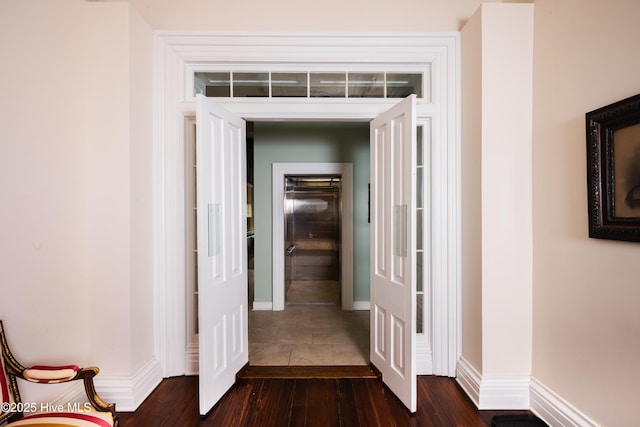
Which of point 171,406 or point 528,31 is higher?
point 528,31

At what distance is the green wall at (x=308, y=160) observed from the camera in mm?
4578

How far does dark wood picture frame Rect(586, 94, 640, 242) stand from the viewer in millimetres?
1505

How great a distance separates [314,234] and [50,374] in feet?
14.5

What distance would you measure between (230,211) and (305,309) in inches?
108

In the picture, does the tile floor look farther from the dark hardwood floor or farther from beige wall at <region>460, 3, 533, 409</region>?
beige wall at <region>460, 3, 533, 409</region>

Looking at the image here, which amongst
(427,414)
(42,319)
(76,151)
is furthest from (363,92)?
(42,319)

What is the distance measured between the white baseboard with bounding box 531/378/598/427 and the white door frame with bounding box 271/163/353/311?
2691 mm

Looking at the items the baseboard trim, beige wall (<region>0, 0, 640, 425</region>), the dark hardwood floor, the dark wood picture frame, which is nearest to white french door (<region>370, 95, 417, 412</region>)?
the dark hardwood floor

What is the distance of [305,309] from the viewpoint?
4.71 metres

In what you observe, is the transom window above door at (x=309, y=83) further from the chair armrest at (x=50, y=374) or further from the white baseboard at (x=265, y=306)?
the white baseboard at (x=265, y=306)

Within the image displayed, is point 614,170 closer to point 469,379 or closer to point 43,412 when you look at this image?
point 469,379

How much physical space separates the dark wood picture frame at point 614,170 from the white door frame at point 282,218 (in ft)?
10.1

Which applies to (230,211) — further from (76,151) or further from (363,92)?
(363,92)

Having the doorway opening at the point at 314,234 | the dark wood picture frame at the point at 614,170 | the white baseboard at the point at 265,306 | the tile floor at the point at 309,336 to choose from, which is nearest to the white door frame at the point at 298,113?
the tile floor at the point at 309,336
